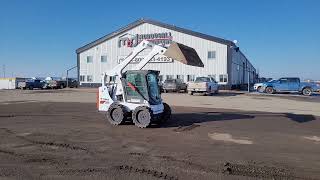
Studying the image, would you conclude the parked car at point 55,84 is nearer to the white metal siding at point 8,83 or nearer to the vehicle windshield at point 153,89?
the white metal siding at point 8,83

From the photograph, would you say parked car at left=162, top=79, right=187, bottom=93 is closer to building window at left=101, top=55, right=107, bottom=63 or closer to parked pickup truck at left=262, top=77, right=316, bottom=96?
parked pickup truck at left=262, top=77, right=316, bottom=96

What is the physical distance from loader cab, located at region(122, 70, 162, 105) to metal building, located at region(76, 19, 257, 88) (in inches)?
1152

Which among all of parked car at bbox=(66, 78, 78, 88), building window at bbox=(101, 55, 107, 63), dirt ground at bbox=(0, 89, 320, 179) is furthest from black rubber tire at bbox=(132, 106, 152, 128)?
parked car at bbox=(66, 78, 78, 88)

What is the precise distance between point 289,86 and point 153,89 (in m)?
29.3

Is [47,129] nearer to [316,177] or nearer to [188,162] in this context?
[188,162]

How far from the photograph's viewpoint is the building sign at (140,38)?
5000cm

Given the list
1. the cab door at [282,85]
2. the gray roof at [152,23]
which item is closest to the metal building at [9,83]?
the gray roof at [152,23]

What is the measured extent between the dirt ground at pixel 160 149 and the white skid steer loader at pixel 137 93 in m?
0.47

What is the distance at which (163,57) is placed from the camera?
4916 cm

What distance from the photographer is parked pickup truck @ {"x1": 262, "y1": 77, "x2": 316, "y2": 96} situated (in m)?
39.3

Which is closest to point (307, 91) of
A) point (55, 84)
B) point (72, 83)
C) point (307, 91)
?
point (307, 91)

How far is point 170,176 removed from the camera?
23.2 ft

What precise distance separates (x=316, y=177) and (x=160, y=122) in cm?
844

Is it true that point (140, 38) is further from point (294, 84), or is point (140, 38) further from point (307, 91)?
point (307, 91)
